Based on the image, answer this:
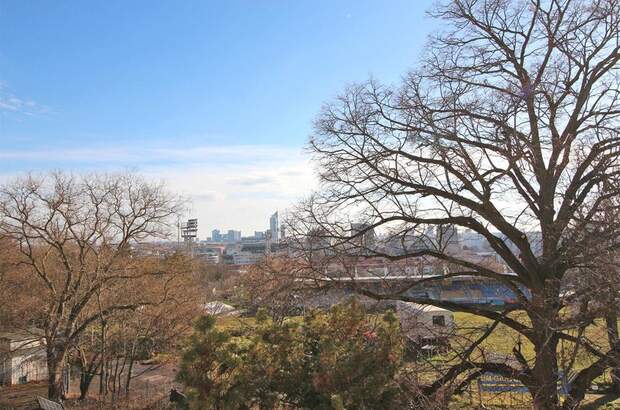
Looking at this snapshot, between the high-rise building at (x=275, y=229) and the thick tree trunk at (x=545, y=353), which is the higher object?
the high-rise building at (x=275, y=229)

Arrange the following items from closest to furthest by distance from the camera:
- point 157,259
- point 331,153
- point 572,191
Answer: point 572,191 → point 331,153 → point 157,259

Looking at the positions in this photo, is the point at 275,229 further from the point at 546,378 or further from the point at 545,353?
the point at 545,353

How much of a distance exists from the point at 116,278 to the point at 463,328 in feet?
56.6

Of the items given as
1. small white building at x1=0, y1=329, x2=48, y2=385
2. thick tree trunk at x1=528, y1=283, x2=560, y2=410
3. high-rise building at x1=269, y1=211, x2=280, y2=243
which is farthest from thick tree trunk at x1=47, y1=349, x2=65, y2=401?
thick tree trunk at x1=528, y1=283, x2=560, y2=410

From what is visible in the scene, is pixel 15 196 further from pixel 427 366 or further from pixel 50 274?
pixel 427 366

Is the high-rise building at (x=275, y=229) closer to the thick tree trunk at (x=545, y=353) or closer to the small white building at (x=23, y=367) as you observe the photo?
the thick tree trunk at (x=545, y=353)

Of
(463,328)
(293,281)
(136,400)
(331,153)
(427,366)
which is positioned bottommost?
(136,400)

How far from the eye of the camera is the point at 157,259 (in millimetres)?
23984

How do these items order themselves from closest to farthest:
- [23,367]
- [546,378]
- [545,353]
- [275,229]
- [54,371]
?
1. [545,353]
2. [546,378]
3. [54,371]
4. [23,367]
5. [275,229]

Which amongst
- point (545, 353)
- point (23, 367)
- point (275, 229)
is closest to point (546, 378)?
point (545, 353)

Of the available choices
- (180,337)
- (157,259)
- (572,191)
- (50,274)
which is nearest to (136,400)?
(180,337)

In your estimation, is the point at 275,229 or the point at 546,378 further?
the point at 275,229

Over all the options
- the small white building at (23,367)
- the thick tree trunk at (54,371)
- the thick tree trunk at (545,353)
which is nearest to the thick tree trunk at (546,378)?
the thick tree trunk at (545,353)

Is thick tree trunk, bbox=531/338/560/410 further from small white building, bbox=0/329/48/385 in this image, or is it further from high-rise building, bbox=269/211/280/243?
small white building, bbox=0/329/48/385
